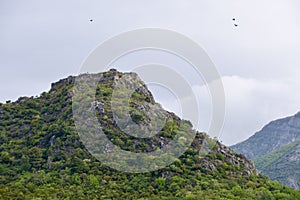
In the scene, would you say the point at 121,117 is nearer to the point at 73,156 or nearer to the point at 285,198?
the point at 73,156

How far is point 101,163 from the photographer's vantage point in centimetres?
7612

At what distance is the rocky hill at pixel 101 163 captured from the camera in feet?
228

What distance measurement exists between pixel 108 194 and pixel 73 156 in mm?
11338

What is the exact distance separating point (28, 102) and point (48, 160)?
22394 millimetres

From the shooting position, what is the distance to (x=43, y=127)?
84688mm

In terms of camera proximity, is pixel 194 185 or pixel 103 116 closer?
pixel 194 185

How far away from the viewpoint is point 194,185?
7262 centimetres

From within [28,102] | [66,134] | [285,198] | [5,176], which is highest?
[28,102]

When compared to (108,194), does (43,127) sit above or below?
above

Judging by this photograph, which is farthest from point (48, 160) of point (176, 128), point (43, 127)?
point (176, 128)

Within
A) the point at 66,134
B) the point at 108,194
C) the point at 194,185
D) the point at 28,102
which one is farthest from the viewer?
the point at 28,102

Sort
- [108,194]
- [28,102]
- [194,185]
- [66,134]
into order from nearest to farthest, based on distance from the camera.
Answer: [108,194]
[194,185]
[66,134]
[28,102]

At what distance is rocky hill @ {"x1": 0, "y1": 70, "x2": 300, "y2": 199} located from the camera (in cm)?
6956

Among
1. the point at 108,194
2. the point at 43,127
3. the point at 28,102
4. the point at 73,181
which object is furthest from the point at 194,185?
the point at 28,102
